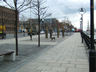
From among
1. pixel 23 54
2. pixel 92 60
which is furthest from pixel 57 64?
pixel 23 54

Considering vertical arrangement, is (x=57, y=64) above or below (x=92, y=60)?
below

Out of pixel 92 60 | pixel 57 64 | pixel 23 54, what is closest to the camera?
pixel 92 60

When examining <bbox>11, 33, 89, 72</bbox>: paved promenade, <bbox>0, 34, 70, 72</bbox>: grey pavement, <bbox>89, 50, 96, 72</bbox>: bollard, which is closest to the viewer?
<bbox>89, 50, 96, 72</bbox>: bollard

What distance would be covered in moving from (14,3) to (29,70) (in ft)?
16.3

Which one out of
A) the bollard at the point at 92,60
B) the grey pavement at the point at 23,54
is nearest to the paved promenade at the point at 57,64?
the grey pavement at the point at 23,54

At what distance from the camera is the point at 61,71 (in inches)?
246

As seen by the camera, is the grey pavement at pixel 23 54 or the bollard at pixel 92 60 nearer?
the bollard at pixel 92 60

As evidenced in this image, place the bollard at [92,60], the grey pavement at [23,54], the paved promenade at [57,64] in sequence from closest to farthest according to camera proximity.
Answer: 1. the bollard at [92,60]
2. the paved promenade at [57,64]
3. the grey pavement at [23,54]

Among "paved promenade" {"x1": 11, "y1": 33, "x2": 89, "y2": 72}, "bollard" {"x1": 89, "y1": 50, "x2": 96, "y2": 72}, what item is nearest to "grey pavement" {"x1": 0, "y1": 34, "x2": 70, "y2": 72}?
"paved promenade" {"x1": 11, "y1": 33, "x2": 89, "y2": 72}

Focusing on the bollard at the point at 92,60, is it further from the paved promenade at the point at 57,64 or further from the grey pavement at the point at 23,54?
the grey pavement at the point at 23,54

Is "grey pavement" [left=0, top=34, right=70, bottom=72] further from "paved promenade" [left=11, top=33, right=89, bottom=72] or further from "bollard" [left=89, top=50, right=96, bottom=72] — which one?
"bollard" [left=89, top=50, right=96, bottom=72]

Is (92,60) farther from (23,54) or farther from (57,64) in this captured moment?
(23,54)

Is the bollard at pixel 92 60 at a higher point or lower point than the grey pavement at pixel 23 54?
higher

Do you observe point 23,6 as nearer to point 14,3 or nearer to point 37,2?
point 14,3
